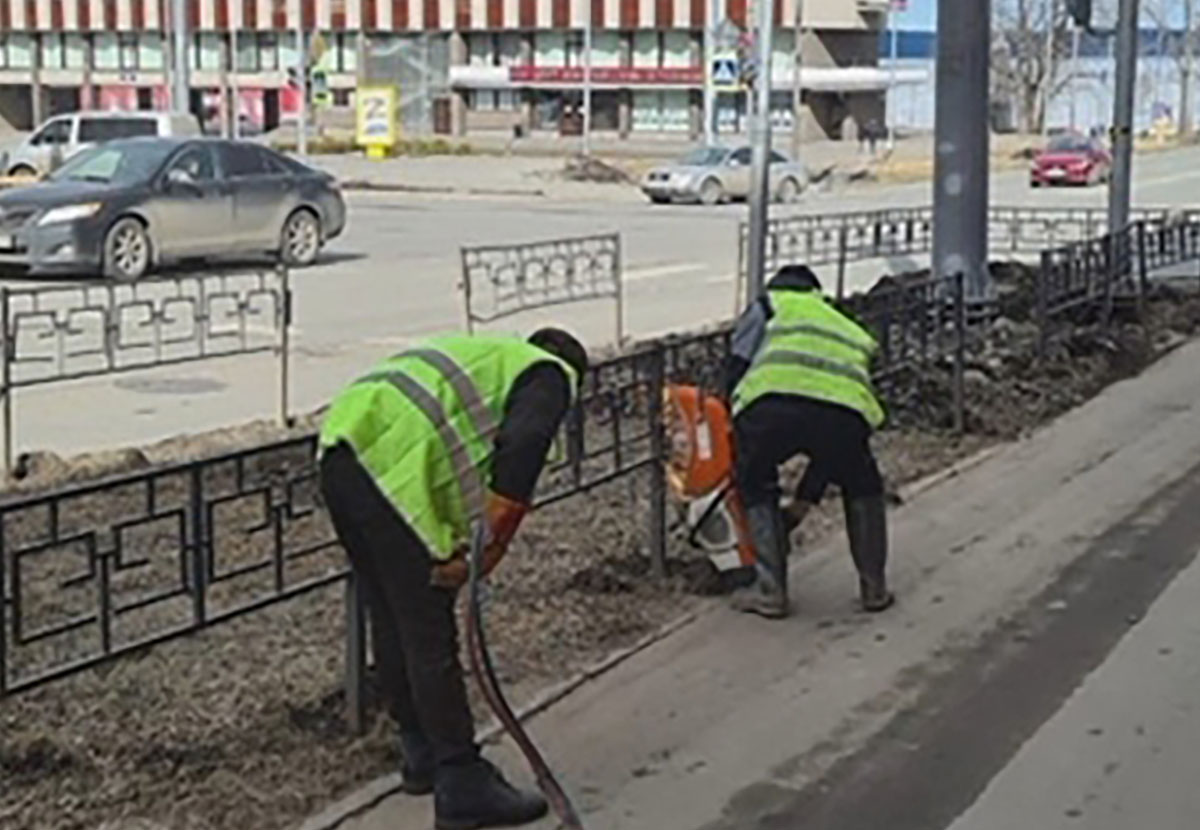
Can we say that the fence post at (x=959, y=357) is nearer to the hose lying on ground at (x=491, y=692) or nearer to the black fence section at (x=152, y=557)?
the black fence section at (x=152, y=557)

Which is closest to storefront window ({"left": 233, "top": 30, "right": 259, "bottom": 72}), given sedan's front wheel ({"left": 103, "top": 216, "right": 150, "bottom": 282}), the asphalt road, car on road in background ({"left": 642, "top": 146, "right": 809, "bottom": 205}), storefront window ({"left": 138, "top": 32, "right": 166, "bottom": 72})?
storefront window ({"left": 138, "top": 32, "right": 166, "bottom": 72})

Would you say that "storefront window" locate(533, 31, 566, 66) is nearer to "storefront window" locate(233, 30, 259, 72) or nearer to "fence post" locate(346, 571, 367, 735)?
"storefront window" locate(233, 30, 259, 72)

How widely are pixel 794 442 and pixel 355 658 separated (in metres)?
→ 2.49

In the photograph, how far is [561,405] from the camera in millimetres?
5699

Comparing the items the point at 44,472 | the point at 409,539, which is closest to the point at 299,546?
the point at 409,539

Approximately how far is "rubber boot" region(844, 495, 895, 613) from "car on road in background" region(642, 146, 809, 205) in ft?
127

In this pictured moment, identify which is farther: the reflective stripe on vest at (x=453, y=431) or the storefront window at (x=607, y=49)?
the storefront window at (x=607, y=49)

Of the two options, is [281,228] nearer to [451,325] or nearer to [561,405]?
[451,325]

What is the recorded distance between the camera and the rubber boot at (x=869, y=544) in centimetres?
864

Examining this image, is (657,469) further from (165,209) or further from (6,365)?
(165,209)

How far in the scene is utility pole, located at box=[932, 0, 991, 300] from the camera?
17.8 metres

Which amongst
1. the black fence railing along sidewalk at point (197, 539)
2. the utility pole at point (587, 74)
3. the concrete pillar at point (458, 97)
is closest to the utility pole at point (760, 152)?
the black fence railing along sidewalk at point (197, 539)

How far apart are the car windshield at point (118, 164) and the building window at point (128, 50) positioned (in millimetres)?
76186

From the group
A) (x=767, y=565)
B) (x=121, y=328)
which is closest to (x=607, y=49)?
(x=121, y=328)
